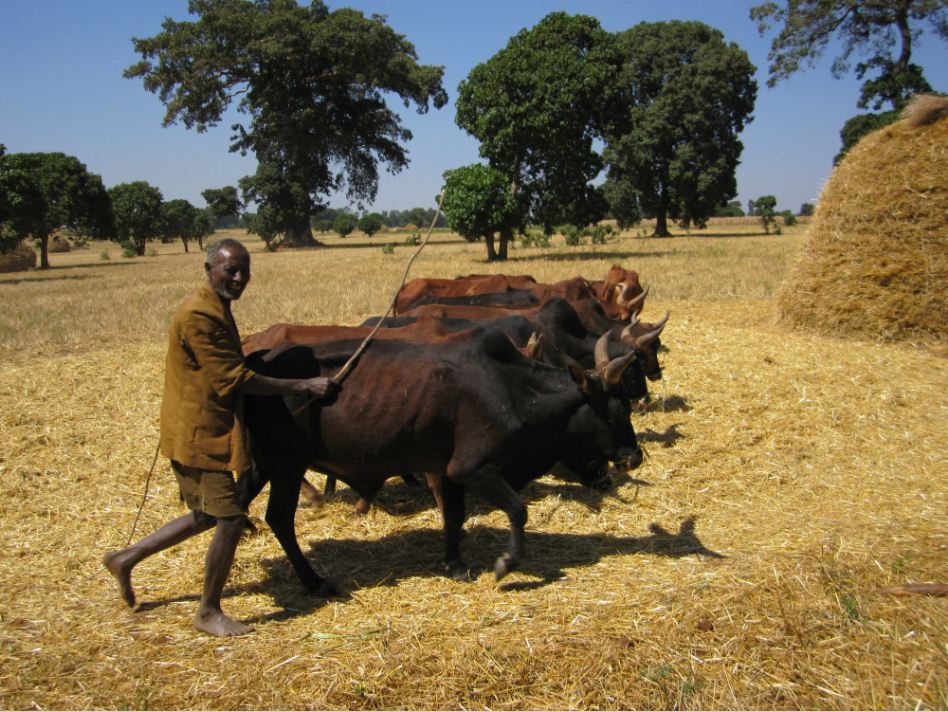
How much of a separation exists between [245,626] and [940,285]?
11.3 metres

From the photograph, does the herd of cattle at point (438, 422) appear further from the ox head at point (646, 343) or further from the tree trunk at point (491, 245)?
the tree trunk at point (491, 245)

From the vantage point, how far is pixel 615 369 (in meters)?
5.45

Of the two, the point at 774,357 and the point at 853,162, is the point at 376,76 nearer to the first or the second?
the point at 853,162

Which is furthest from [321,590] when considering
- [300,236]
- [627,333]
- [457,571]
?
[300,236]

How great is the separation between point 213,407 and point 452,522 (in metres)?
1.91

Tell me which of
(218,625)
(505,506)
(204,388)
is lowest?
(218,625)

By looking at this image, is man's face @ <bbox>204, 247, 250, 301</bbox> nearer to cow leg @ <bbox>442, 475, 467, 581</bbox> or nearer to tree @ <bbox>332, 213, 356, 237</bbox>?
cow leg @ <bbox>442, 475, 467, 581</bbox>

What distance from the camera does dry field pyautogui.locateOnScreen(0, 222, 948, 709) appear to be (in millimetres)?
3639

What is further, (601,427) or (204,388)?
(601,427)

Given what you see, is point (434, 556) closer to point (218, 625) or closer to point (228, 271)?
point (218, 625)

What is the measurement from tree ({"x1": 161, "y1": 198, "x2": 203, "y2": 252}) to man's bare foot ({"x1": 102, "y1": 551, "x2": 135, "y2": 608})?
5545 cm

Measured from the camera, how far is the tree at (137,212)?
51.9 m

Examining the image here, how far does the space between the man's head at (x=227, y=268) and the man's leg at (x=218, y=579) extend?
1325 mm

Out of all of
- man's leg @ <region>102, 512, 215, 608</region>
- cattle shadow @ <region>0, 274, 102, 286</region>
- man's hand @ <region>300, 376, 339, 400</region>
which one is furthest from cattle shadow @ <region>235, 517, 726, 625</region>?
cattle shadow @ <region>0, 274, 102, 286</region>
